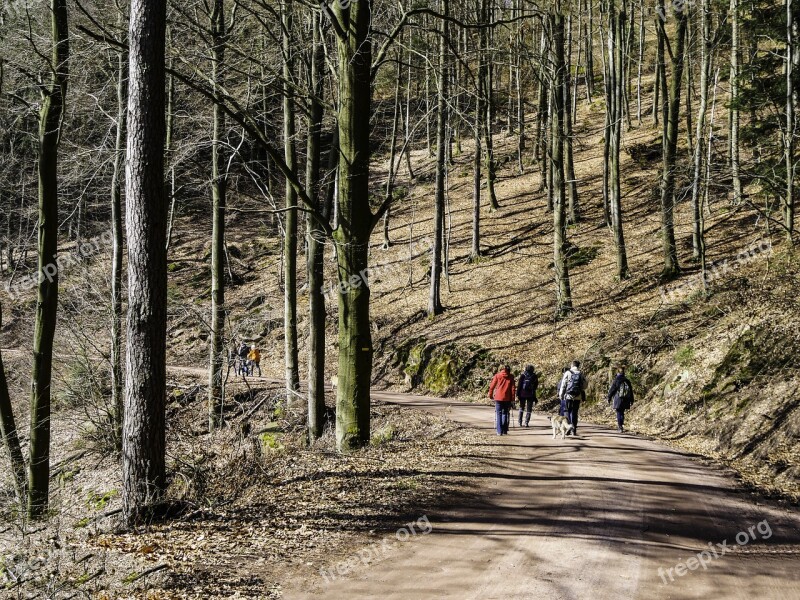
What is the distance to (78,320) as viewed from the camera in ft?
50.2

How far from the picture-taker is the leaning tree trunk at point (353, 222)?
35.5ft


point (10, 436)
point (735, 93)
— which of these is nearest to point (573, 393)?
point (10, 436)

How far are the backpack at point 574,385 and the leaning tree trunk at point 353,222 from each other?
588 centimetres

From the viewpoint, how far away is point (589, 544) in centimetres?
720

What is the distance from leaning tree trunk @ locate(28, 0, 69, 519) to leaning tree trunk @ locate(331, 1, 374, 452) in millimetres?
5184

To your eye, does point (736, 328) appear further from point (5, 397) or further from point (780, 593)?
point (5, 397)

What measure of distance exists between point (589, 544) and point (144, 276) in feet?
19.2

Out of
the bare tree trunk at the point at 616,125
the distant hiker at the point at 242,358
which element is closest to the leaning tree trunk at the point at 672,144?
the bare tree trunk at the point at 616,125

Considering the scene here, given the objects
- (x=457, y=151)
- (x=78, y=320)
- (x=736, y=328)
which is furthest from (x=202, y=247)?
(x=736, y=328)

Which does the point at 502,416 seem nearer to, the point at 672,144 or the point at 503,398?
the point at 503,398

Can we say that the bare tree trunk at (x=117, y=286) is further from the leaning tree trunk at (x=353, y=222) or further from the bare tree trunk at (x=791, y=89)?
the bare tree trunk at (x=791, y=89)

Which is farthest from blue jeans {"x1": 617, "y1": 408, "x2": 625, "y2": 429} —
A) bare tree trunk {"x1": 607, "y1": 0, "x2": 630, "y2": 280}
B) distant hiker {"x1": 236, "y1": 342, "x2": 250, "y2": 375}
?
bare tree trunk {"x1": 607, "y1": 0, "x2": 630, "y2": 280}

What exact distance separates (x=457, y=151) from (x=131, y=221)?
A: 133 feet

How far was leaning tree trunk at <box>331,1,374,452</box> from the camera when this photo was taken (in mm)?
10828
